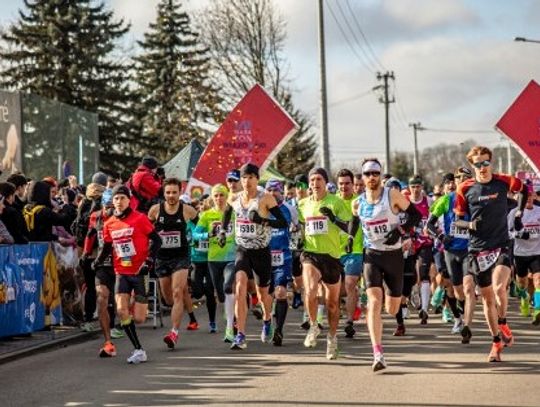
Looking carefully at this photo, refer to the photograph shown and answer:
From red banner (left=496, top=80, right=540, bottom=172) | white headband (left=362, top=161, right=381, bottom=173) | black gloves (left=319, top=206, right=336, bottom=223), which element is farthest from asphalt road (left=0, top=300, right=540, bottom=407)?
red banner (left=496, top=80, right=540, bottom=172)

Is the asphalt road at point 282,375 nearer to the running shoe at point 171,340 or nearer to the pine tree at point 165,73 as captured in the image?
the running shoe at point 171,340

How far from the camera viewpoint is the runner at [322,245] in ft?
38.8

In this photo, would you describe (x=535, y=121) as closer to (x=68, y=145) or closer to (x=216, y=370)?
(x=216, y=370)

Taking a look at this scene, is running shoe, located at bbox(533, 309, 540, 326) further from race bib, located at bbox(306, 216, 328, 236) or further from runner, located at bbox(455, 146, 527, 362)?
race bib, located at bbox(306, 216, 328, 236)

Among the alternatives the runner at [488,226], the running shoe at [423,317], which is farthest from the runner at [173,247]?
the running shoe at [423,317]

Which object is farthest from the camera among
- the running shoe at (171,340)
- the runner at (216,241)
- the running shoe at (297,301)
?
the running shoe at (297,301)

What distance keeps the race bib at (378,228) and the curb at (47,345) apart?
4.46 m

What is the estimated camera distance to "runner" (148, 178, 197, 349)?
12630 mm

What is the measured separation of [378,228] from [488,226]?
1324 mm

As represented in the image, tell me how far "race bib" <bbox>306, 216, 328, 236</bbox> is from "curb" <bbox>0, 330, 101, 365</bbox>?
368 cm

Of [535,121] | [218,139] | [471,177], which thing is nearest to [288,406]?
[471,177]

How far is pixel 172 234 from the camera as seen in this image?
1278 centimetres

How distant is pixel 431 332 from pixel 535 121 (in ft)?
18.3

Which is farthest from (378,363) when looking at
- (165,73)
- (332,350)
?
(165,73)
